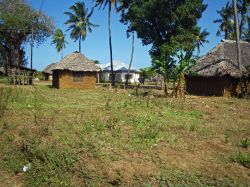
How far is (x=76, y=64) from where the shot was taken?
29.7 m

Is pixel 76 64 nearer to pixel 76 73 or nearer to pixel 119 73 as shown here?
pixel 76 73

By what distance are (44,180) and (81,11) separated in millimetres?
39555

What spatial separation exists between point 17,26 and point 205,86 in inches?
1107

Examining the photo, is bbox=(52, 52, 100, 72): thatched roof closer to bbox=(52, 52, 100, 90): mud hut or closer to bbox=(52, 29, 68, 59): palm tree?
bbox=(52, 52, 100, 90): mud hut

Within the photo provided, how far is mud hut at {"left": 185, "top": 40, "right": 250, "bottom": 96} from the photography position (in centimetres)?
2316

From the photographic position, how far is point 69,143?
8070 millimetres

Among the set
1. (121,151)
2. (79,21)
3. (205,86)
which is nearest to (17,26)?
(79,21)

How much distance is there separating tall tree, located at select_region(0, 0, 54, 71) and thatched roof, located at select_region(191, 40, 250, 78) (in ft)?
73.1

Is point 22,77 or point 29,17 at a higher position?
point 29,17

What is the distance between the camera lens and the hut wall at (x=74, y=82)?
29.5m

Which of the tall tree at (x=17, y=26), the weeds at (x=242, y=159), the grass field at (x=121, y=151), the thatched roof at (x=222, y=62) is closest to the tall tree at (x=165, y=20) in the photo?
the thatched roof at (x=222, y=62)

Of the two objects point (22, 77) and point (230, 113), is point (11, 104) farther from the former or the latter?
point (22, 77)

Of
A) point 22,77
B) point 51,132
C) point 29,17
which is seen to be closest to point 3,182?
point 51,132

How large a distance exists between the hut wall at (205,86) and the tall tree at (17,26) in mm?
21338
